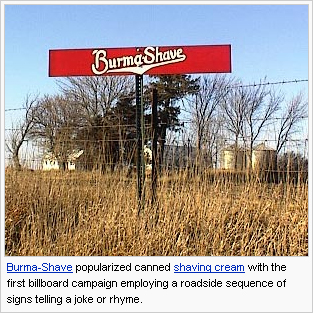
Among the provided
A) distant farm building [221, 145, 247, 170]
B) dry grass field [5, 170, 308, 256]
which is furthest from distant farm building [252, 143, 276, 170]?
dry grass field [5, 170, 308, 256]

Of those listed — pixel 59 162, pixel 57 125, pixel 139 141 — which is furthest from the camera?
pixel 57 125

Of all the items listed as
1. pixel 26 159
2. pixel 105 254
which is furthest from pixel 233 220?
pixel 26 159

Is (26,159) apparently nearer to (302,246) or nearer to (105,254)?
(105,254)

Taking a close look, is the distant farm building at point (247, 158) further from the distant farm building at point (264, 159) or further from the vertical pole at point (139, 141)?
the vertical pole at point (139, 141)

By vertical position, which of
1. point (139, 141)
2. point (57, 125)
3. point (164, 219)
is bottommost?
point (164, 219)

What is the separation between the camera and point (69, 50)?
15.7 ft

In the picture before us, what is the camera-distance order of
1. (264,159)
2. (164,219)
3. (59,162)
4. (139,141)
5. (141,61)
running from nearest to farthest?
1. (164,219)
2. (141,61)
3. (139,141)
4. (264,159)
5. (59,162)

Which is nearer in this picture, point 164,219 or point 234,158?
point 164,219

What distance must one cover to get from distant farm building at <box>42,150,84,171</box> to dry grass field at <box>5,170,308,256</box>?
2.61 feet

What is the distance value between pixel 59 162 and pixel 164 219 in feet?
8.31

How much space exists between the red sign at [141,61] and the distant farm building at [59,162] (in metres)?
1.71

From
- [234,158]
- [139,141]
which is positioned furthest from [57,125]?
[234,158]

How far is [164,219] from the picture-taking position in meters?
4.46

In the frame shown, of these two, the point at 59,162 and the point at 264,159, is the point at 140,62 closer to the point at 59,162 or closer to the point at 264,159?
the point at 264,159
